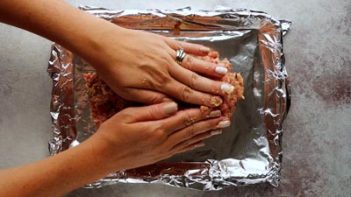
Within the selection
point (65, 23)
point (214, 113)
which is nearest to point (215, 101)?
point (214, 113)

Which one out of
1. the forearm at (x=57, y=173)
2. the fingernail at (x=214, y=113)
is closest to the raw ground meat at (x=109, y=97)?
the fingernail at (x=214, y=113)

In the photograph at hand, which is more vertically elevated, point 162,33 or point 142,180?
point 162,33

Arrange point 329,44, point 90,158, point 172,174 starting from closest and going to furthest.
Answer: point 90,158, point 172,174, point 329,44

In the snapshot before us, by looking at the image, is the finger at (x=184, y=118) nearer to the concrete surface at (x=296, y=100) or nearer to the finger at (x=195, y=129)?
the finger at (x=195, y=129)

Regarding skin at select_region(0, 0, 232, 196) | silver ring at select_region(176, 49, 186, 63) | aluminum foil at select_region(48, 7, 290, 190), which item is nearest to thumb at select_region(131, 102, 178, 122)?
skin at select_region(0, 0, 232, 196)

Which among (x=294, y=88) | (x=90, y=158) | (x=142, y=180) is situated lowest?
(x=142, y=180)

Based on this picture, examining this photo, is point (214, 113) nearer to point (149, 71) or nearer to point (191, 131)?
point (191, 131)

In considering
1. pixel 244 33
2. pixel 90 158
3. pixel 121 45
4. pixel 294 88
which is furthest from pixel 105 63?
pixel 294 88

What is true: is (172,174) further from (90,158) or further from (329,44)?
(329,44)
